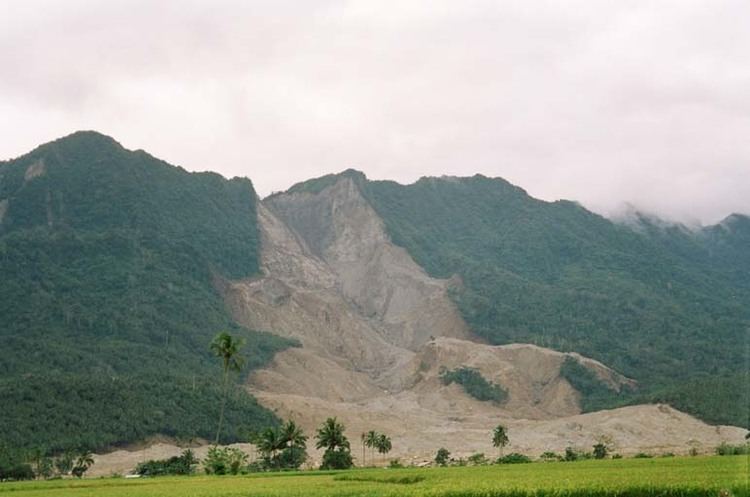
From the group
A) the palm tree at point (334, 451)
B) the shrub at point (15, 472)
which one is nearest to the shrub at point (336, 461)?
the palm tree at point (334, 451)

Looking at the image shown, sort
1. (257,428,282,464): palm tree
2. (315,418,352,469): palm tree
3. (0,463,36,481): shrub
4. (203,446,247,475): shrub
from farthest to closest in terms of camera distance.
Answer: (257,428,282,464): palm tree → (0,463,36,481): shrub → (315,418,352,469): palm tree → (203,446,247,475): shrub

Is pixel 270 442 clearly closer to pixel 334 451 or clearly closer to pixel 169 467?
pixel 334 451

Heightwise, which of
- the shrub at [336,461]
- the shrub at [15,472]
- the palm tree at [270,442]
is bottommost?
the shrub at [15,472]

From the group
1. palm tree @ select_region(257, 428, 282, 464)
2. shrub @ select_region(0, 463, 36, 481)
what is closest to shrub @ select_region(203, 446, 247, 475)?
palm tree @ select_region(257, 428, 282, 464)

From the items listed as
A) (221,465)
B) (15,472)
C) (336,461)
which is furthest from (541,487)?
(15,472)

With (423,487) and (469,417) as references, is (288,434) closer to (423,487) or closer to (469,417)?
(423,487)

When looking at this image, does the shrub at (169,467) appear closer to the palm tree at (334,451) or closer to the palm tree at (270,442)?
the palm tree at (270,442)

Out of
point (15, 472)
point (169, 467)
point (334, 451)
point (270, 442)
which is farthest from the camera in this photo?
point (270, 442)

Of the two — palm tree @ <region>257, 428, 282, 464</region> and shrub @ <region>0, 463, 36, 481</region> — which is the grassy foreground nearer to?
shrub @ <region>0, 463, 36, 481</region>

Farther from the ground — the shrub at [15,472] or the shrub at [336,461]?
the shrub at [336,461]

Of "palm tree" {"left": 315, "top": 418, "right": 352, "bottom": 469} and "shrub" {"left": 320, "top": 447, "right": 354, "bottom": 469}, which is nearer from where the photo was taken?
"shrub" {"left": 320, "top": 447, "right": 354, "bottom": 469}

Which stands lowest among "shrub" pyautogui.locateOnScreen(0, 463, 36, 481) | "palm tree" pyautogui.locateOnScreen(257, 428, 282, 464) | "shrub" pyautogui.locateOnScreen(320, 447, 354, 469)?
"shrub" pyautogui.locateOnScreen(0, 463, 36, 481)

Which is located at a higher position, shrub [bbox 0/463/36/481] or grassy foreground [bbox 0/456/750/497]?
grassy foreground [bbox 0/456/750/497]

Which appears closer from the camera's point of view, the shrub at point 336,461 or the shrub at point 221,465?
the shrub at point 221,465
